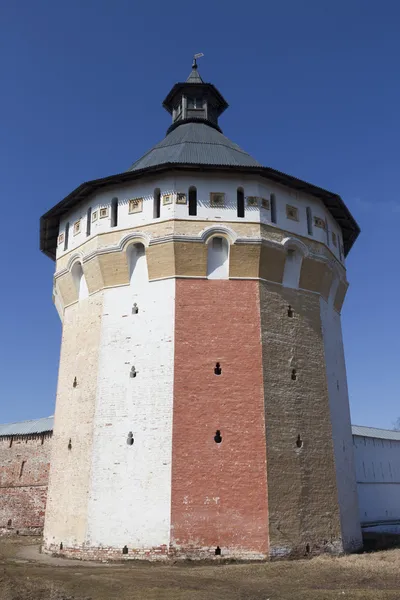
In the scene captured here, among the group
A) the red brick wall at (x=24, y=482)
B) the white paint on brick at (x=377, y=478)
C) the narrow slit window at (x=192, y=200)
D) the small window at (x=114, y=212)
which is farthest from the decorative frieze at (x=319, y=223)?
Result: the red brick wall at (x=24, y=482)

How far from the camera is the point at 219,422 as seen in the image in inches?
545

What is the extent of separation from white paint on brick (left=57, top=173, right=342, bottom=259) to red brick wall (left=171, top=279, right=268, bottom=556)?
2085 millimetres

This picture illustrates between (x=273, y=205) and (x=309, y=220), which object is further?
(x=309, y=220)

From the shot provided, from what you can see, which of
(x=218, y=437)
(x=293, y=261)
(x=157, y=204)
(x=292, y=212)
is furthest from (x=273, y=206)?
(x=218, y=437)

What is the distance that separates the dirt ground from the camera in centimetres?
877

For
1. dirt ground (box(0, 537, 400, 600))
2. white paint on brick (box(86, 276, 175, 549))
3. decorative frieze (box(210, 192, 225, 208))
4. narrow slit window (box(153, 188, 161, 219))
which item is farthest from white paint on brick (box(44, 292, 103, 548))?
decorative frieze (box(210, 192, 225, 208))

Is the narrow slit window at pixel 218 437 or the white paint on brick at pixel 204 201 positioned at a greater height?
the white paint on brick at pixel 204 201

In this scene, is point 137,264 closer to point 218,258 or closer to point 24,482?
point 218,258

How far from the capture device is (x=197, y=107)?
22.2 meters

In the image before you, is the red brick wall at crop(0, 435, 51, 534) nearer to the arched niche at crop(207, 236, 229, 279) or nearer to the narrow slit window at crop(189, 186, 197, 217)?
the arched niche at crop(207, 236, 229, 279)

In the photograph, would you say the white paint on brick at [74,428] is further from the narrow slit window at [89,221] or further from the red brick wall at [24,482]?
the red brick wall at [24,482]

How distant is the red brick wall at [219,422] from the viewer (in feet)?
42.6

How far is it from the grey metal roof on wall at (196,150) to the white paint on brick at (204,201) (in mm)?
531

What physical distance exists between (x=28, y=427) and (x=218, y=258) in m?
15.5
